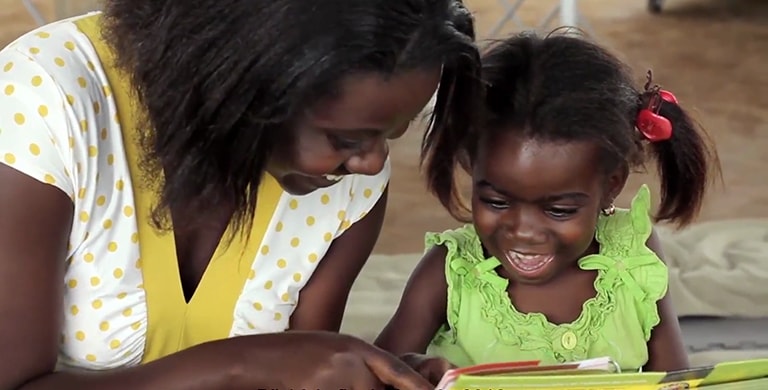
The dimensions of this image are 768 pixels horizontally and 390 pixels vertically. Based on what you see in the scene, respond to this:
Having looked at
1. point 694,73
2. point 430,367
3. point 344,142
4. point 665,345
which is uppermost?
point 344,142

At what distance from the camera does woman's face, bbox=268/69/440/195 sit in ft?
2.48

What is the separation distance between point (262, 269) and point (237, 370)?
0.55 feet

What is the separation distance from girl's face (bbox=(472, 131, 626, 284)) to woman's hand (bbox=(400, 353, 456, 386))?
7.2 inches

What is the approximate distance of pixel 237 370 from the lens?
0.86 metres

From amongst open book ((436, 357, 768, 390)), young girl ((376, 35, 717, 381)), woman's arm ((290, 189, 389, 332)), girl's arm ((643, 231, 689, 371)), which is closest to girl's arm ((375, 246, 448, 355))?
young girl ((376, 35, 717, 381))

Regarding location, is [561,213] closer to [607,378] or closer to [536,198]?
[536,198]

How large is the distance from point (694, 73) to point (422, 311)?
2.08m

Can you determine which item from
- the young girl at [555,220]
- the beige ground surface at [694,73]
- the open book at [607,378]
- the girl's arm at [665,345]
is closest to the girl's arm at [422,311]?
the young girl at [555,220]

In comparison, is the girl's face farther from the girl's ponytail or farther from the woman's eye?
the woman's eye

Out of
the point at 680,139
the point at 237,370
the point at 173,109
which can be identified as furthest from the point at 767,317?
the point at 173,109

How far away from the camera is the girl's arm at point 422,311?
1.18m

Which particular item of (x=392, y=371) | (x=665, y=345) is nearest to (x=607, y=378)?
(x=392, y=371)

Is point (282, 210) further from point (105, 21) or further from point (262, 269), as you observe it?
point (105, 21)

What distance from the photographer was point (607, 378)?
796 millimetres
